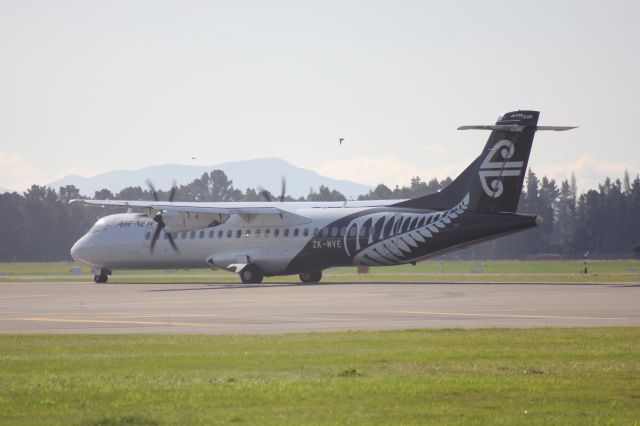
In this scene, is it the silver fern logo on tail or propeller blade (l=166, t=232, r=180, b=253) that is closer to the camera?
the silver fern logo on tail

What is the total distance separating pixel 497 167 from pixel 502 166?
0.23 m

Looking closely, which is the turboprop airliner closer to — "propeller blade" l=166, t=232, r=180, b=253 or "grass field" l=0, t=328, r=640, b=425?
"propeller blade" l=166, t=232, r=180, b=253

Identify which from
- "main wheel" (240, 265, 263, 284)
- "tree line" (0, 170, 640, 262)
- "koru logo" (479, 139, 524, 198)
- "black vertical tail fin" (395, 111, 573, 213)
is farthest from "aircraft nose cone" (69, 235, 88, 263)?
"tree line" (0, 170, 640, 262)

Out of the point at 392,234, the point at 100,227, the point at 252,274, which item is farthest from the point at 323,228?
the point at 100,227

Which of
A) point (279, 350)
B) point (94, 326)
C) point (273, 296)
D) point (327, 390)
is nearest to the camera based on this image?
point (327, 390)

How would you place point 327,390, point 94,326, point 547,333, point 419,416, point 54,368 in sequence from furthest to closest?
point 94,326 → point 547,333 → point 54,368 → point 327,390 → point 419,416

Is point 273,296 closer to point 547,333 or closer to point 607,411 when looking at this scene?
point 547,333

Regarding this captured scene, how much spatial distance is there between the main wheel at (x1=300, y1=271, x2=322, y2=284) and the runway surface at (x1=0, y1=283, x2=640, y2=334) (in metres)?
11.5

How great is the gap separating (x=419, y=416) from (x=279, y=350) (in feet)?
24.0

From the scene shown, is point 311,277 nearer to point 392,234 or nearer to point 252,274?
point 252,274

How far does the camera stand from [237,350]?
20.4 meters

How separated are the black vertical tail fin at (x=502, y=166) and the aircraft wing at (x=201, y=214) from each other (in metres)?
10.1

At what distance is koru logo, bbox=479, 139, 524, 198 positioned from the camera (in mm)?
48375

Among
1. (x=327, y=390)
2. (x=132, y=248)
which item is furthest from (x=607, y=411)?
(x=132, y=248)
